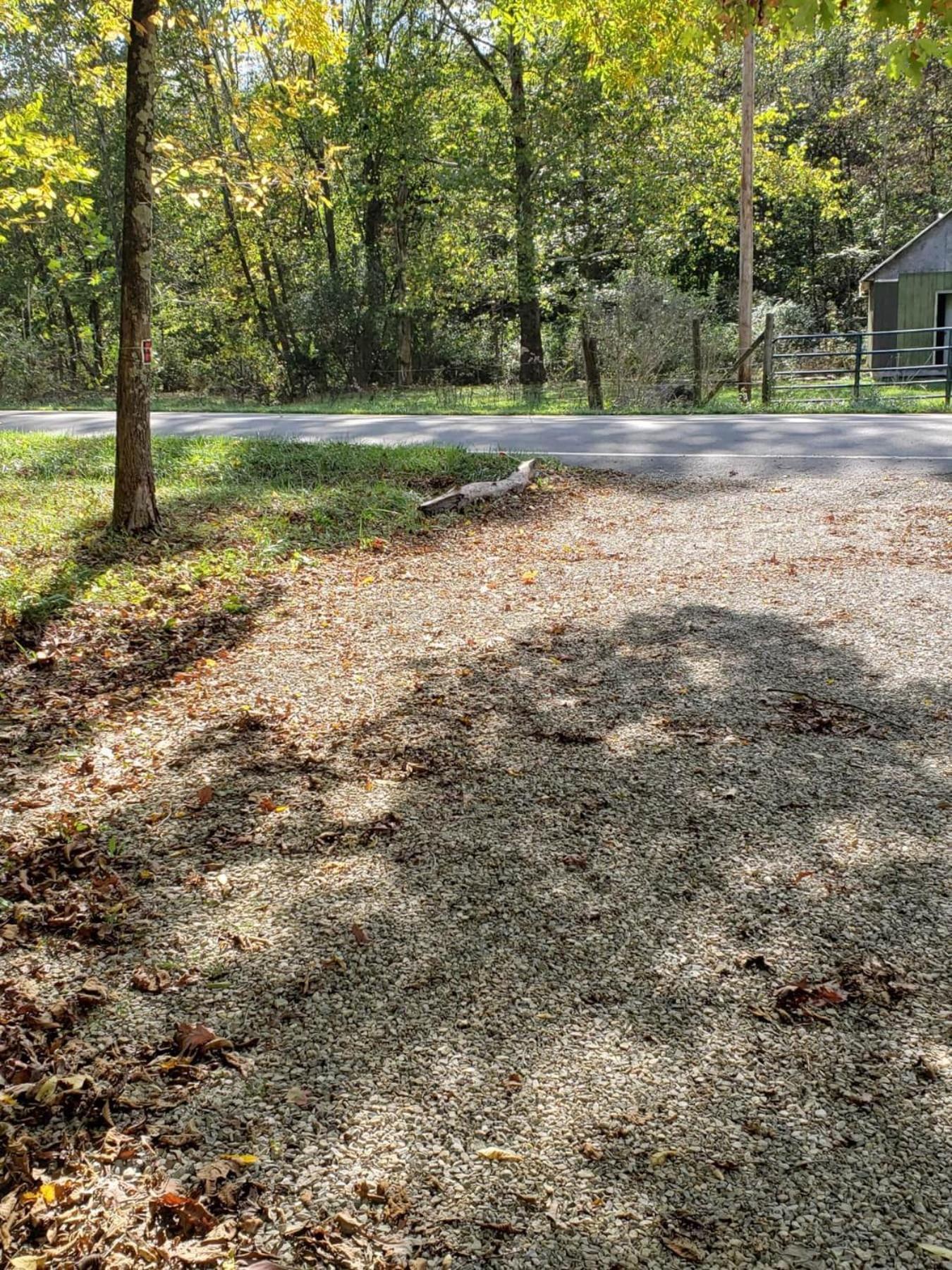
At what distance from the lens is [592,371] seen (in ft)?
60.2

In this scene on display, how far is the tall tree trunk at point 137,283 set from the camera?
23.3 ft

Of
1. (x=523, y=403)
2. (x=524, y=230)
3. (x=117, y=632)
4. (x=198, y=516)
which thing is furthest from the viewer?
(x=524, y=230)

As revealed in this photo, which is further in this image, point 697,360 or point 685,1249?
point 697,360

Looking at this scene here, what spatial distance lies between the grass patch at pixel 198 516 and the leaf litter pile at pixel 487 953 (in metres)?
1.12

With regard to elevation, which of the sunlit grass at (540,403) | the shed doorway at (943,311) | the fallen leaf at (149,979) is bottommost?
the fallen leaf at (149,979)

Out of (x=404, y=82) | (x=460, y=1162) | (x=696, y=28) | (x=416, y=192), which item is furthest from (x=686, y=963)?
(x=416, y=192)

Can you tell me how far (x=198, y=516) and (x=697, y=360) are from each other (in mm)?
12151

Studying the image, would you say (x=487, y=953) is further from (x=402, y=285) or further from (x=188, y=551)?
(x=402, y=285)

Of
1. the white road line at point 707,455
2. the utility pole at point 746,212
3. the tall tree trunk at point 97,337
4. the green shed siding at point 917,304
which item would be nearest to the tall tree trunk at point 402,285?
the utility pole at point 746,212

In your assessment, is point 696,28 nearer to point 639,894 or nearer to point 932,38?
point 932,38

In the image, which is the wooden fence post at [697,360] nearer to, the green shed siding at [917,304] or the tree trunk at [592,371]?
the tree trunk at [592,371]

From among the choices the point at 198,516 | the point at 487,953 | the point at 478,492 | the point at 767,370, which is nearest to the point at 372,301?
the point at 767,370

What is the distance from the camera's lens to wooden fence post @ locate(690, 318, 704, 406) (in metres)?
18.2

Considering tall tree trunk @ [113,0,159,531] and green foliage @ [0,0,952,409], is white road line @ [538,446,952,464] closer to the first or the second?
tall tree trunk @ [113,0,159,531]
